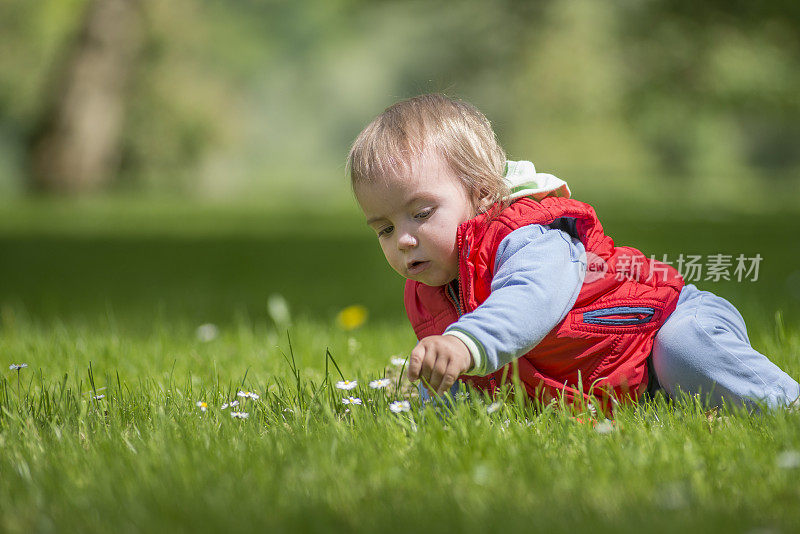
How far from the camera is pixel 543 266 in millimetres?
2400

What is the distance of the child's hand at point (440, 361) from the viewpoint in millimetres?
2123

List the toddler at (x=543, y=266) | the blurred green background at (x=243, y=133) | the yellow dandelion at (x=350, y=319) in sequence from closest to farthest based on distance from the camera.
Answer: the toddler at (x=543, y=266), the yellow dandelion at (x=350, y=319), the blurred green background at (x=243, y=133)

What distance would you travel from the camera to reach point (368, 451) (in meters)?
2.02

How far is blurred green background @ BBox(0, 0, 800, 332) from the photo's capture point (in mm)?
7203

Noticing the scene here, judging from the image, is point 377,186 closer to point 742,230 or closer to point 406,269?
point 406,269

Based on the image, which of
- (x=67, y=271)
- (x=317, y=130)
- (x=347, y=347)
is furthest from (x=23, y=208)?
(x=317, y=130)

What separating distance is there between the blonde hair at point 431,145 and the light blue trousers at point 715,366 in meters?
0.69

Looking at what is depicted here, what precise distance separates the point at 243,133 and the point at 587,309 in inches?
1079

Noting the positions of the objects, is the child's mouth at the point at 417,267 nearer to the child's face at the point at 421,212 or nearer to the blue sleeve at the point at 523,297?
the child's face at the point at 421,212

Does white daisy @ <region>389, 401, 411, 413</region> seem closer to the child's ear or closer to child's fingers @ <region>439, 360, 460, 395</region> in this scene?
child's fingers @ <region>439, 360, 460, 395</region>

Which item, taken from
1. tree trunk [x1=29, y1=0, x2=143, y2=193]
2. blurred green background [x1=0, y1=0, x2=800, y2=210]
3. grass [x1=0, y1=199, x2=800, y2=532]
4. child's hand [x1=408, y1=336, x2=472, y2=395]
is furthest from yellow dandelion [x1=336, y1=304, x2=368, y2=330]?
tree trunk [x1=29, y1=0, x2=143, y2=193]

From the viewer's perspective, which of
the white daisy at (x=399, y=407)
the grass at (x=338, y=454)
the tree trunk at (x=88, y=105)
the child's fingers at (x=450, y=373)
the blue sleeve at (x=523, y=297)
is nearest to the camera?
the grass at (x=338, y=454)

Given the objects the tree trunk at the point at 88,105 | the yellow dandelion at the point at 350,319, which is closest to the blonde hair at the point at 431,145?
the yellow dandelion at the point at 350,319

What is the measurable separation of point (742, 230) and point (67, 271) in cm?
820
